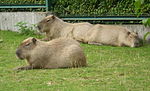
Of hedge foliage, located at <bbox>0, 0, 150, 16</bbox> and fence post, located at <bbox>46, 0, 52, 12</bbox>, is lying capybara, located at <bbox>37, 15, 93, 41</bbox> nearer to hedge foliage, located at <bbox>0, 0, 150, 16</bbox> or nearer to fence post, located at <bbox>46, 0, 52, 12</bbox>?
hedge foliage, located at <bbox>0, 0, 150, 16</bbox>

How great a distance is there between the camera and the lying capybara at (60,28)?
1166cm

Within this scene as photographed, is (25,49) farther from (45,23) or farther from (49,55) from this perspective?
(45,23)

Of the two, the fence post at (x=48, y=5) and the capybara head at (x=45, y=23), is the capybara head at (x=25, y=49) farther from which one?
the fence post at (x=48, y=5)

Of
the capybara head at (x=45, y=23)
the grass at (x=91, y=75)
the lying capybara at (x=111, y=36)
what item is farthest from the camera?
the capybara head at (x=45, y=23)

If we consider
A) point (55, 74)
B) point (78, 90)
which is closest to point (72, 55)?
point (55, 74)

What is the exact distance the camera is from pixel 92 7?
12156mm

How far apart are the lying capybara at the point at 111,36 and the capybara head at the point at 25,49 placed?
3.75 metres

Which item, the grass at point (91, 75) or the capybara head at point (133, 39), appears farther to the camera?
the capybara head at point (133, 39)

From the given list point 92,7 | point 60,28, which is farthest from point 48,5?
point 92,7

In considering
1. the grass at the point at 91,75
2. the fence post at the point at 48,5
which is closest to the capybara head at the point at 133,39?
the grass at the point at 91,75

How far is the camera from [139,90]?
18.7 ft

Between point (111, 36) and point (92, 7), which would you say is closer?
point (111, 36)

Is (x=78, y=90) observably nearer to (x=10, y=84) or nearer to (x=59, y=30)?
(x=10, y=84)

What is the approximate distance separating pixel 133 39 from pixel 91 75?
4174 mm
